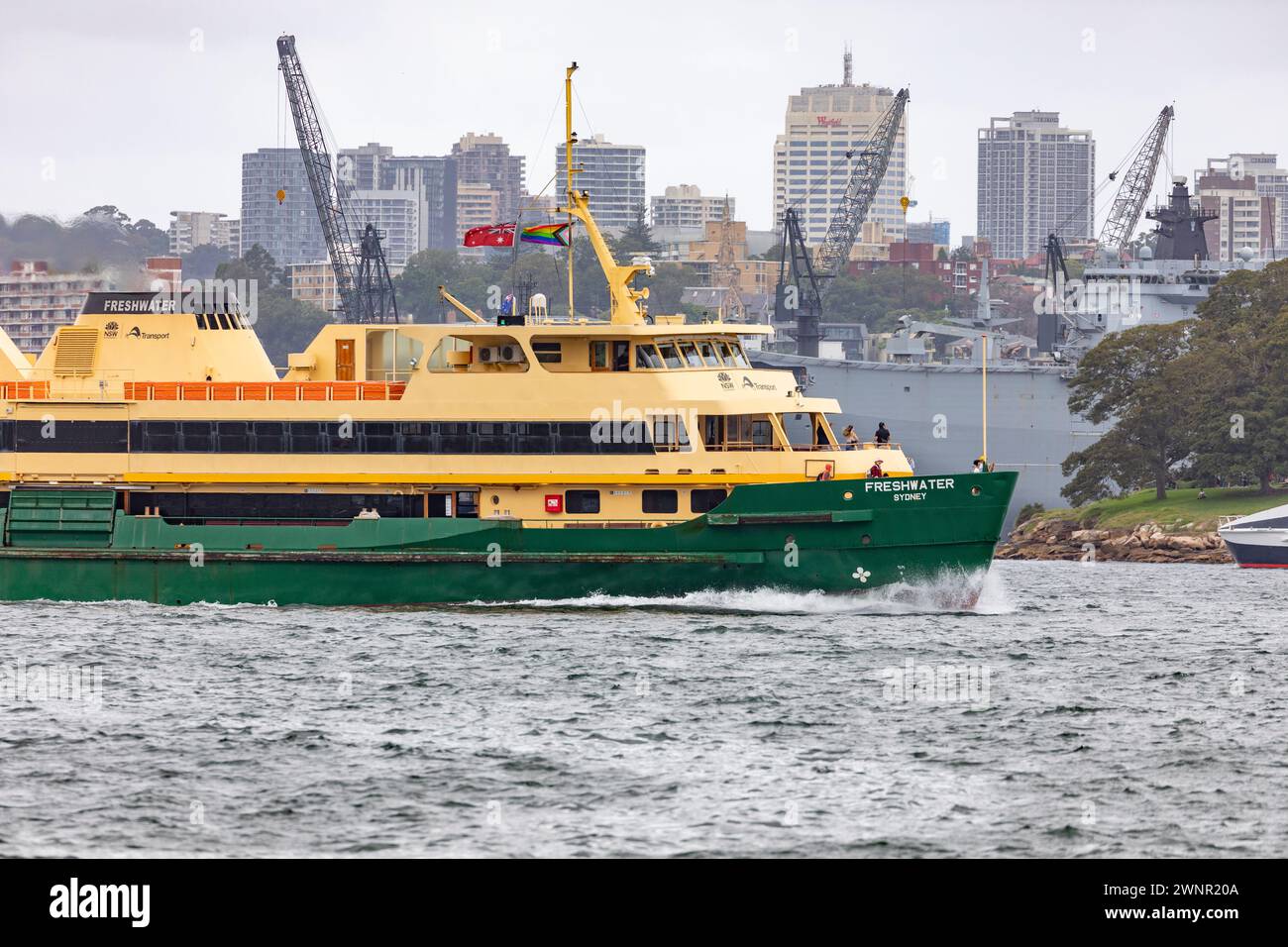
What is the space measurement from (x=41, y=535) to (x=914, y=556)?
17.6 metres

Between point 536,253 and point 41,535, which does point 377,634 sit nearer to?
point 41,535

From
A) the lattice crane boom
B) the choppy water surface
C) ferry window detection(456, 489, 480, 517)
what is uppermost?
the lattice crane boom

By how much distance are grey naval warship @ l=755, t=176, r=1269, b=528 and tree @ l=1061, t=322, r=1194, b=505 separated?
452cm

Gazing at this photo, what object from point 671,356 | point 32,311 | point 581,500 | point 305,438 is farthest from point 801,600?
point 32,311

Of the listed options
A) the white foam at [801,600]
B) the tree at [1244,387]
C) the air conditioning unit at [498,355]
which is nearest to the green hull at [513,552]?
the white foam at [801,600]

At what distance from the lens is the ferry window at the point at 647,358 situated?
37.8 m

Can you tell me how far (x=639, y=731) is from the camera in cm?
2634

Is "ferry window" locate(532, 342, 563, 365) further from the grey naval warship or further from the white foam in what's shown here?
the grey naval warship

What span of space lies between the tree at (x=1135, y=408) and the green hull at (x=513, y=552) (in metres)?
51.5

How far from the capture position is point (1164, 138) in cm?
13988

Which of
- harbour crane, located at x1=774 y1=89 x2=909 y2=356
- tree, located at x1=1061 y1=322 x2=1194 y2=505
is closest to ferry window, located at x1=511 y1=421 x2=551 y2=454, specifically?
tree, located at x1=1061 y1=322 x2=1194 y2=505

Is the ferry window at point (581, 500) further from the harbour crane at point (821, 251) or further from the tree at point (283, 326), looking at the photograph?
the tree at point (283, 326)

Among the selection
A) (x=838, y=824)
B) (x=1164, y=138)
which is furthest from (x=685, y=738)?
(x=1164, y=138)

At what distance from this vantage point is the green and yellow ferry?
3666cm
